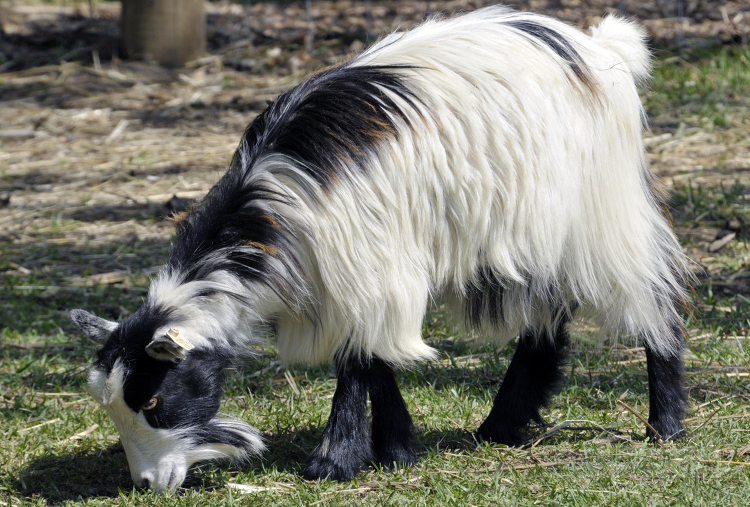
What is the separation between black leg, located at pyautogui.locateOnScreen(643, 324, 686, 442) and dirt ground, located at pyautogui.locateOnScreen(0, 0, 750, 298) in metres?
1.96

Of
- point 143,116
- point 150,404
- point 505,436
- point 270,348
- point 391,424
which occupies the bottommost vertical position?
point 270,348

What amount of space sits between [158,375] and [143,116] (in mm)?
5771

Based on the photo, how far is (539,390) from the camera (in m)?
3.86

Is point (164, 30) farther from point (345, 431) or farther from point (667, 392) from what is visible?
point (667, 392)

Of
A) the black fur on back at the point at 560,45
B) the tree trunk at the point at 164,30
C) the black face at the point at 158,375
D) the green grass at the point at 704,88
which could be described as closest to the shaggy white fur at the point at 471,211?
the black fur on back at the point at 560,45

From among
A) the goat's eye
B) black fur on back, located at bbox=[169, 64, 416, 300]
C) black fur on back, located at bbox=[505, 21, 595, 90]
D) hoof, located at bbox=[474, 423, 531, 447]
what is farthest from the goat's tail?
the goat's eye

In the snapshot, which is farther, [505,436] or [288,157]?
[505,436]

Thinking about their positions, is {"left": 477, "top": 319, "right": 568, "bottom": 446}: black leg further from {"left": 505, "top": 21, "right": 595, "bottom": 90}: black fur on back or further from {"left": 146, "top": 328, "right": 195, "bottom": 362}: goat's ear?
{"left": 146, "top": 328, "right": 195, "bottom": 362}: goat's ear

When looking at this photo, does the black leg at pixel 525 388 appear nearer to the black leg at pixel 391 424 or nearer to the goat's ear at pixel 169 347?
the black leg at pixel 391 424

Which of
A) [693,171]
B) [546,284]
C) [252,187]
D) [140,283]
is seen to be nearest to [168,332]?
[252,187]

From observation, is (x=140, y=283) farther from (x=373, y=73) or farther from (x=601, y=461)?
(x=601, y=461)

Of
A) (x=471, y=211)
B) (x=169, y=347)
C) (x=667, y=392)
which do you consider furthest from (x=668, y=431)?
(x=169, y=347)

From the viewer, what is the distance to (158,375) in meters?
3.31

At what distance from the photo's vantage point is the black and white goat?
127 inches
